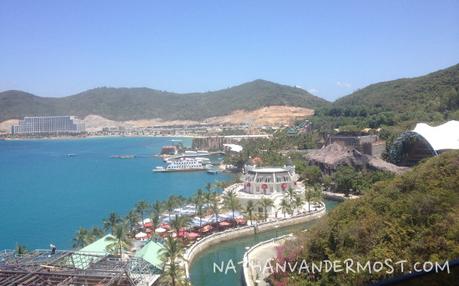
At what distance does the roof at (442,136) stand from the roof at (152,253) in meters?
28.8

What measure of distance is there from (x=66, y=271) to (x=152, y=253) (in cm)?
546

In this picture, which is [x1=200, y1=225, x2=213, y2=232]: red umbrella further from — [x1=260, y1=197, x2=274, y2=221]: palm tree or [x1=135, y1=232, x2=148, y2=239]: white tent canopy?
[x1=260, y1=197, x2=274, y2=221]: palm tree

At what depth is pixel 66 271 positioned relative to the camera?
1633 centimetres

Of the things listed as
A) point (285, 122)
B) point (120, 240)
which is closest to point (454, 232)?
point (120, 240)

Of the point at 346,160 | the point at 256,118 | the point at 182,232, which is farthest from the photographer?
the point at 256,118

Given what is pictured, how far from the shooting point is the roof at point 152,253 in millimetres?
A: 20578

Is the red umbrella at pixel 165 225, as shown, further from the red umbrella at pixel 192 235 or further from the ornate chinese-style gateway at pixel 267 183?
the ornate chinese-style gateway at pixel 267 183

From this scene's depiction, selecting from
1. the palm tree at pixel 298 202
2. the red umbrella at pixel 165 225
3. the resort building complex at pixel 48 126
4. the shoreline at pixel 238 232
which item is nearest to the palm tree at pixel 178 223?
the shoreline at pixel 238 232

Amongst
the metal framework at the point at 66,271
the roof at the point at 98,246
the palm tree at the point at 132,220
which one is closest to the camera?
the metal framework at the point at 66,271

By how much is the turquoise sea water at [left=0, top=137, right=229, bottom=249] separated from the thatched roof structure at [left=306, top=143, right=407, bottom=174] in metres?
15.0

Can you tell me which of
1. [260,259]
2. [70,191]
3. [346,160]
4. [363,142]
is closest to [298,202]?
[260,259]

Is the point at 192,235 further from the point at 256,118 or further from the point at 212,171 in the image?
the point at 256,118

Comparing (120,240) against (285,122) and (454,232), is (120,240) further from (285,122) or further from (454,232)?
(285,122)

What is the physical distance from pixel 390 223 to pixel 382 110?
72.3 metres
